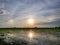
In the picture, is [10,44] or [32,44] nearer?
[10,44]

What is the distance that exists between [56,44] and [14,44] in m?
7.79

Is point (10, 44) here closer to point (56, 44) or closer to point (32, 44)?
point (32, 44)

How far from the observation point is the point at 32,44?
23.3m

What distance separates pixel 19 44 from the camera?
71.8 ft

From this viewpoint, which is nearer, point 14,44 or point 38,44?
point 14,44

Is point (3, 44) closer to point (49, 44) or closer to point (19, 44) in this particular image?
point (19, 44)

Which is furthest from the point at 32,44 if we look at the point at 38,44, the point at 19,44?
the point at 19,44

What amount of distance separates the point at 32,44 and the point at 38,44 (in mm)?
1149

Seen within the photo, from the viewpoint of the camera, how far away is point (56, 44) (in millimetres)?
22875

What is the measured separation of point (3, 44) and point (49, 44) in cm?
866

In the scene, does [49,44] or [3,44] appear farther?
[49,44]

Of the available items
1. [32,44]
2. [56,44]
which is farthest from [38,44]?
[56,44]

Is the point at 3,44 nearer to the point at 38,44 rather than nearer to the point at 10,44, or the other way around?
the point at 10,44

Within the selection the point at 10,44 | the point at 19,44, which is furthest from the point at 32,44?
the point at 10,44
